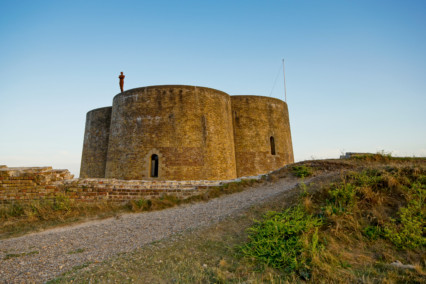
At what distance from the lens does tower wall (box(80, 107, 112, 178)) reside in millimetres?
15570

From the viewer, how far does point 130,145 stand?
11.9 m

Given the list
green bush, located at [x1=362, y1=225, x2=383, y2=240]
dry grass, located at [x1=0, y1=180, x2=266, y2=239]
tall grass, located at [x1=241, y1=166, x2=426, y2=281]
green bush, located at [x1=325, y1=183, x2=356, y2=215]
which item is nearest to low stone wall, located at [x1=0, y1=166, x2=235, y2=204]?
dry grass, located at [x1=0, y1=180, x2=266, y2=239]

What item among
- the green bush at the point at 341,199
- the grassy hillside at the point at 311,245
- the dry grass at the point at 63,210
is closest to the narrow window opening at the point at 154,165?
the dry grass at the point at 63,210

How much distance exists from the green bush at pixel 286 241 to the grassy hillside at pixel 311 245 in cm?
1

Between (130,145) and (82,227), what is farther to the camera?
(130,145)

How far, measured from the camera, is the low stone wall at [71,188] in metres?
7.22

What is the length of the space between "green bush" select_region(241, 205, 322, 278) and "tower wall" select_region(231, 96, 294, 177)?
10415mm

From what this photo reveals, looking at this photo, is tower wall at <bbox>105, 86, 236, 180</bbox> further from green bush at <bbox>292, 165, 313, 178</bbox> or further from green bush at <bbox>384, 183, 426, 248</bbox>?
green bush at <bbox>384, 183, 426, 248</bbox>

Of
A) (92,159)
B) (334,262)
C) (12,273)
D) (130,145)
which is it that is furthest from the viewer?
(92,159)

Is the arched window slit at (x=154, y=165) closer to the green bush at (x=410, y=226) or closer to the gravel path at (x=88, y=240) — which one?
the gravel path at (x=88, y=240)

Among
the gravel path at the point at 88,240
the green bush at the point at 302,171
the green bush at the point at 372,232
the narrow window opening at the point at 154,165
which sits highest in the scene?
the narrow window opening at the point at 154,165

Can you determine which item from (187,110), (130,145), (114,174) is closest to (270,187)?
(187,110)

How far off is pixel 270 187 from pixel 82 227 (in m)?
5.08

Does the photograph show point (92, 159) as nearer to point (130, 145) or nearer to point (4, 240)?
point (130, 145)
